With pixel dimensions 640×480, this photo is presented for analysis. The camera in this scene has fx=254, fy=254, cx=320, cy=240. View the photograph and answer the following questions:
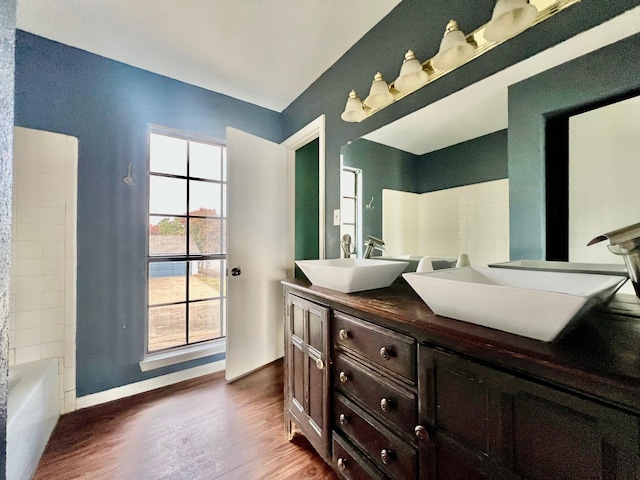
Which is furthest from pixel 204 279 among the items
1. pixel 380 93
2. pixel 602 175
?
pixel 602 175

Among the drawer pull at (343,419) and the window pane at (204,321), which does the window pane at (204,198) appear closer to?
the window pane at (204,321)

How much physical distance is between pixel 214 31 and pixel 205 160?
40.2 inches

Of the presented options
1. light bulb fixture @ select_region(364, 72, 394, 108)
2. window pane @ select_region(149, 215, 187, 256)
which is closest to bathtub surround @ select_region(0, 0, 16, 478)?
light bulb fixture @ select_region(364, 72, 394, 108)

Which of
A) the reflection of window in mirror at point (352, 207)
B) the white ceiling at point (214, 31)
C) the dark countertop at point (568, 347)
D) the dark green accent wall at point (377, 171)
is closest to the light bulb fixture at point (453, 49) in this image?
the dark green accent wall at point (377, 171)

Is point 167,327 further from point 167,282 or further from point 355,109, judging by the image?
point 355,109

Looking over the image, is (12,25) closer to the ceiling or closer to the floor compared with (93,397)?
closer to the ceiling

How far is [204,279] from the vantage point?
7.56 ft

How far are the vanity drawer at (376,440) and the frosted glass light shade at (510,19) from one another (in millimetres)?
1473

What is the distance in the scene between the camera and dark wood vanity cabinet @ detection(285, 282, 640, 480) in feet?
1.59

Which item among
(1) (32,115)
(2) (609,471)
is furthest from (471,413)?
(1) (32,115)

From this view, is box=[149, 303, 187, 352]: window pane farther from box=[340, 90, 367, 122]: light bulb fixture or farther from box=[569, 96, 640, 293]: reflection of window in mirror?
box=[569, 96, 640, 293]: reflection of window in mirror

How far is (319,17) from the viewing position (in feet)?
4.87

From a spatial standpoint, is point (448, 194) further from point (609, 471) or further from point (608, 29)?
point (609, 471)

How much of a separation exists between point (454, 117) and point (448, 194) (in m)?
A: 0.36
